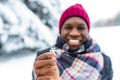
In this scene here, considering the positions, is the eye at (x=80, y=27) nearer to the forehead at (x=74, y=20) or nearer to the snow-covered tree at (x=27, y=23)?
the forehead at (x=74, y=20)

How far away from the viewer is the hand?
156 centimetres

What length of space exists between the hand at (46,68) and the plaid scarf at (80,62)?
470 mm

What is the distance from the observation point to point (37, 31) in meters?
4.64

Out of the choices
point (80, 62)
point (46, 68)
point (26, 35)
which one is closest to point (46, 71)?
point (46, 68)

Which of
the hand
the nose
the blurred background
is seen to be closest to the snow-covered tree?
the blurred background

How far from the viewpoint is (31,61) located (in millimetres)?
4562

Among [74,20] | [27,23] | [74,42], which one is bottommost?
[74,42]

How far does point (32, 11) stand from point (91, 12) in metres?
1.19

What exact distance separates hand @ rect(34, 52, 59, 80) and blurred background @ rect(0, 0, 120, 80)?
7.23ft

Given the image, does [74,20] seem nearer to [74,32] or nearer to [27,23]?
[74,32]

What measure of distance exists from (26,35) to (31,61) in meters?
0.29

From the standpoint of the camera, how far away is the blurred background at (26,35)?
14.0 feet

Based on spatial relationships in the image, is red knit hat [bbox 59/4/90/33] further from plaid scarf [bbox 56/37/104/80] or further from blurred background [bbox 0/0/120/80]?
blurred background [bbox 0/0/120/80]

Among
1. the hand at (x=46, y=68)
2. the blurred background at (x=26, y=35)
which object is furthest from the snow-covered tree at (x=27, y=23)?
the hand at (x=46, y=68)
